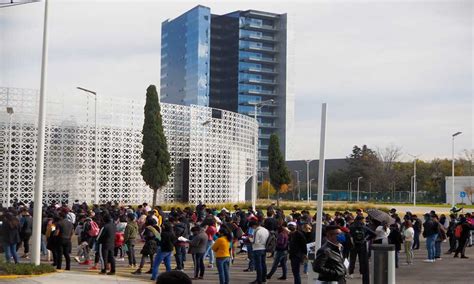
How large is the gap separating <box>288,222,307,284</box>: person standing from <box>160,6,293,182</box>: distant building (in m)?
103

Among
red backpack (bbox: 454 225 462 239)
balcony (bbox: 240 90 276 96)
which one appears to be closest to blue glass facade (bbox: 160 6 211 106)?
balcony (bbox: 240 90 276 96)

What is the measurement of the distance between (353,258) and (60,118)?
1114 inches

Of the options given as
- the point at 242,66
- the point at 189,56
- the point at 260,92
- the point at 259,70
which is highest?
the point at 189,56

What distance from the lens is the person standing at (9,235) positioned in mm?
18016

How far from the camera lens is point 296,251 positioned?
15344 mm

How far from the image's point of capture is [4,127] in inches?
1501

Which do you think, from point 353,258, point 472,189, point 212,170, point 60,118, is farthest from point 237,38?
point 353,258

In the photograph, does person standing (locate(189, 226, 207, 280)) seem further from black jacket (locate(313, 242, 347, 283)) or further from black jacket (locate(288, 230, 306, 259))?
black jacket (locate(313, 242, 347, 283))

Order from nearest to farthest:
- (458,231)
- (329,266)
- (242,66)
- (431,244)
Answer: (329,266) < (431,244) < (458,231) < (242,66)

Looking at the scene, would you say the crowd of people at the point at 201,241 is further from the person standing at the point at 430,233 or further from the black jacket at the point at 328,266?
the black jacket at the point at 328,266

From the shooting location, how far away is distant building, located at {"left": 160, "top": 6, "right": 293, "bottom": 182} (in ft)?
401

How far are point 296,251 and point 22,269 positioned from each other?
6.50 m

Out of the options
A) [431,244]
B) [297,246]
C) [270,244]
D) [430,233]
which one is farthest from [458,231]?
[297,246]

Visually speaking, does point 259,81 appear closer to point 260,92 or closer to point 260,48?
point 260,92
